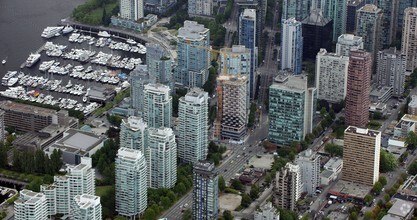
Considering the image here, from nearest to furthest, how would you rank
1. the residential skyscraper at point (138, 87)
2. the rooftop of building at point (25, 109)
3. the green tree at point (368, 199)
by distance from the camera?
the green tree at point (368, 199) < the rooftop of building at point (25, 109) < the residential skyscraper at point (138, 87)

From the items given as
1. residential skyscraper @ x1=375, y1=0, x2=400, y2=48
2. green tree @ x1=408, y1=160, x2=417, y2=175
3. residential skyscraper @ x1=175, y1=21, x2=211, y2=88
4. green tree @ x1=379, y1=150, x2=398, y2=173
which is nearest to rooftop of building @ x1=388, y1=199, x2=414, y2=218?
green tree @ x1=408, y1=160, x2=417, y2=175

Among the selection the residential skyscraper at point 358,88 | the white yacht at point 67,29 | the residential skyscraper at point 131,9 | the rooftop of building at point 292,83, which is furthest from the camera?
the residential skyscraper at point 131,9

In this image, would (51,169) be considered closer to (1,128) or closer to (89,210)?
(1,128)

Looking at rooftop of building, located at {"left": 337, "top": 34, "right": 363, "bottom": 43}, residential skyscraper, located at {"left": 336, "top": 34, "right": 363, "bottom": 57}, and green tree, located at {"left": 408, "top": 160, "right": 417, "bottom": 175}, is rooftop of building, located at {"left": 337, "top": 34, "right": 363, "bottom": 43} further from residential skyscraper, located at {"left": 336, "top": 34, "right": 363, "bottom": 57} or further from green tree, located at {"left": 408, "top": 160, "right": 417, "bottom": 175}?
green tree, located at {"left": 408, "top": 160, "right": 417, "bottom": 175}

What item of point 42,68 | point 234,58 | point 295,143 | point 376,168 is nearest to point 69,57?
point 42,68

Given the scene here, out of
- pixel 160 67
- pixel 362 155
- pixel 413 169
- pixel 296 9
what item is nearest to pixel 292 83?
pixel 362 155

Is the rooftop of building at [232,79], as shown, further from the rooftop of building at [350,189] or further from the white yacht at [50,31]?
the white yacht at [50,31]

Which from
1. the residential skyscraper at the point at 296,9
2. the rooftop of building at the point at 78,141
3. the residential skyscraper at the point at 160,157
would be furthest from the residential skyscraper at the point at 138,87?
the residential skyscraper at the point at 296,9
